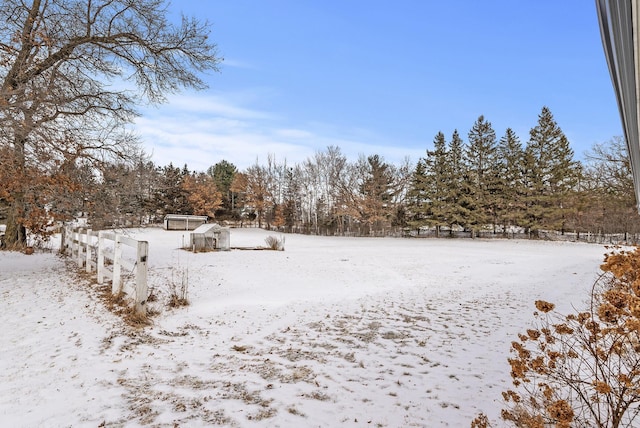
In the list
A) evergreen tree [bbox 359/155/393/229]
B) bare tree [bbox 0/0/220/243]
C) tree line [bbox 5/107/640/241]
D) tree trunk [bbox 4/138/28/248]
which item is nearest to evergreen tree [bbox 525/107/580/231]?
tree line [bbox 5/107/640/241]

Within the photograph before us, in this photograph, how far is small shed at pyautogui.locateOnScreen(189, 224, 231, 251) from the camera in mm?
15930

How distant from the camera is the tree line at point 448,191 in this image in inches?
1099

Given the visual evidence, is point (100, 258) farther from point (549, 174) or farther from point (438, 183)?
point (549, 174)

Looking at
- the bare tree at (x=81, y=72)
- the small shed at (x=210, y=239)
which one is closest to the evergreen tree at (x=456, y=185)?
the small shed at (x=210, y=239)

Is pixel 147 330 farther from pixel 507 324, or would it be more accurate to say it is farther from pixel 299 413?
pixel 507 324

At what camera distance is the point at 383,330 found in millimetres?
5105

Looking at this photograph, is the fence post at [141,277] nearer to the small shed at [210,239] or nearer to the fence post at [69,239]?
the fence post at [69,239]

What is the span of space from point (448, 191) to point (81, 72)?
3038cm

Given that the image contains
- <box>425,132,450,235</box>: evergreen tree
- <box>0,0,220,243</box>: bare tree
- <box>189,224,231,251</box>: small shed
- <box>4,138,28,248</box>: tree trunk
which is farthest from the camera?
<box>425,132,450,235</box>: evergreen tree

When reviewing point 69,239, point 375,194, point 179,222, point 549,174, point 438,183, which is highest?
point 549,174

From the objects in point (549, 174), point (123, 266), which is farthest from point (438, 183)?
point (123, 266)

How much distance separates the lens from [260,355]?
4.02 m

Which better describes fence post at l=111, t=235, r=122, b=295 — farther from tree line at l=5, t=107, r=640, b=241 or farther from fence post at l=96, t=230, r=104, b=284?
tree line at l=5, t=107, r=640, b=241

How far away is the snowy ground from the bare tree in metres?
2.92
